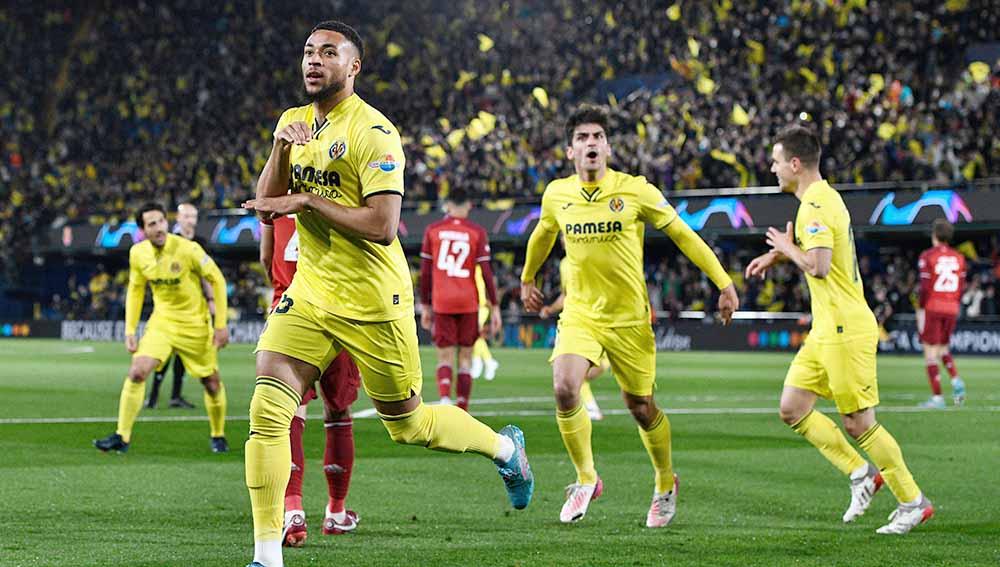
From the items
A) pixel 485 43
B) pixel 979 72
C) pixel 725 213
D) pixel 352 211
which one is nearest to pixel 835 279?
pixel 352 211

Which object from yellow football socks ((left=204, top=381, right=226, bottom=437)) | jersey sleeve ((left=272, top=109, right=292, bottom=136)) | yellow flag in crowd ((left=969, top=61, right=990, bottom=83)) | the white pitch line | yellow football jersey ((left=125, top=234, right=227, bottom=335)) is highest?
yellow flag in crowd ((left=969, top=61, right=990, bottom=83))

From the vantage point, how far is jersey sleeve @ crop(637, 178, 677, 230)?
7.68 meters

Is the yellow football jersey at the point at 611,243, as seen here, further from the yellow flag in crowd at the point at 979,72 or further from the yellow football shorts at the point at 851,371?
the yellow flag in crowd at the point at 979,72

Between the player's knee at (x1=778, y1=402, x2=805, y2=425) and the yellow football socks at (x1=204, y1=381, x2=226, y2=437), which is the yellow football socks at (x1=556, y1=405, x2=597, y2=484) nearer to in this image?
the player's knee at (x1=778, y1=402, x2=805, y2=425)

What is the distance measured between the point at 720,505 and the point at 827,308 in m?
1.51

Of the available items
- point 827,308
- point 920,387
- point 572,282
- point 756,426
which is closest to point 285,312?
point 572,282

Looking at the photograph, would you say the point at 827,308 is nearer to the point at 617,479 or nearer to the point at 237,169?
the point at 617,479

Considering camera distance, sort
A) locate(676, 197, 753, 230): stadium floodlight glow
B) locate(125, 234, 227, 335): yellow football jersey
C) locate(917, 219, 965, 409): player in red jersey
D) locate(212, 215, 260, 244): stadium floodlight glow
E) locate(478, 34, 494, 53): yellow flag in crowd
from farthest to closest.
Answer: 1. locate(478, 34, 494, 53): yellow flag in crowd
2. locate(212, 215, 260, 244): stadium floodlight glow
3. locate(676, 197, 753, 230): stadium floodlight glow
4. locate(917, 219, 965, 409): player in red jersey
5. locate(125, 234, 227, 335): yellow football jersey

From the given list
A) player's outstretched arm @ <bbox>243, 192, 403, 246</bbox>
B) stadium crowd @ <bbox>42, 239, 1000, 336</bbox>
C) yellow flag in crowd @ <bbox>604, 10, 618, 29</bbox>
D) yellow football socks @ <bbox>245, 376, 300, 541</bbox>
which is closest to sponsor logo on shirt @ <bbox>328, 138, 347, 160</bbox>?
player's outstretched arm @ <bbox>243, 192, 403, 246</bbox>

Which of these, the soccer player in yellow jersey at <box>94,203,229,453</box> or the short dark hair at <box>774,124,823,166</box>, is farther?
the soccer player in yellow jersey at <box>94,203,229,453</box>

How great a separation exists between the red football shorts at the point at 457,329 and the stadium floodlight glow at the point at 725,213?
57.0 ft

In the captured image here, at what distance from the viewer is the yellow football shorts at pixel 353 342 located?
226 inches

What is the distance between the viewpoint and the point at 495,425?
44.7 feet

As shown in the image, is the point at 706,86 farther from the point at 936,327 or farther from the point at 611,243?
the point at 611,243
